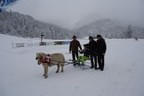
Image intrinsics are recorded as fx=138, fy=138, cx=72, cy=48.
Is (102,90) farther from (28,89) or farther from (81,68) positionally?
(81,68)

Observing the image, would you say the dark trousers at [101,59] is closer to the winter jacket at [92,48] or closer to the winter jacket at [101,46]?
the winter jacket at [101,46]

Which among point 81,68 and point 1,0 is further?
point 81,68

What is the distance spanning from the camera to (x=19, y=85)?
20.6 ft

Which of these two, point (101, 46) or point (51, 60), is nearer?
point (51, 60)

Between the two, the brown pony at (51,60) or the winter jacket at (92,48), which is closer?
the brown pony at (51,60)

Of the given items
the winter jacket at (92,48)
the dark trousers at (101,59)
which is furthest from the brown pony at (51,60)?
the dark trousers at (101,59)

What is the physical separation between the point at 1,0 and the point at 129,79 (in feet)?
19.3

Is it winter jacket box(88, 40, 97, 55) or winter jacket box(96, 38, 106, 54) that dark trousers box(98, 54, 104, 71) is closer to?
winter jacket box(96, 38, 106, 54)

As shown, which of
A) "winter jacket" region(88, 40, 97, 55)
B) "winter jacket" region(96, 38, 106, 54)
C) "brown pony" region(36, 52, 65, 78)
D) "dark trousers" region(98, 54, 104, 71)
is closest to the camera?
"brown pony" region(36, 52, 65, 78)

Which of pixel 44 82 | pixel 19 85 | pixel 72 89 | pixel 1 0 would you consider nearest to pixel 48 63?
pixel 44 82

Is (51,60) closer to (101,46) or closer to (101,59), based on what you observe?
(101,46)

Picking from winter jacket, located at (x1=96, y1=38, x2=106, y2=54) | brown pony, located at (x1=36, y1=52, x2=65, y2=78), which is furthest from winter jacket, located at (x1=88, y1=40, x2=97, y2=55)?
brown pony, located at (x1=36, y1=52, x2=65, y2=78)

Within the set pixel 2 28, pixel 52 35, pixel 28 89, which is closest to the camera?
pixel 28 89

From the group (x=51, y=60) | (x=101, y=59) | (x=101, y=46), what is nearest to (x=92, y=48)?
(x=101, y=46)
